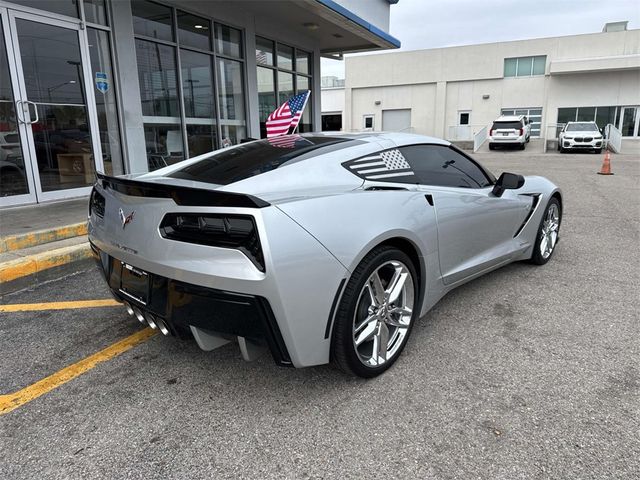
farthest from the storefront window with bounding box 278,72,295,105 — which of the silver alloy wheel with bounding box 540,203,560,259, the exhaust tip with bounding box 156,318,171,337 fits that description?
the exhaust tip with bounding box 156,318,171,337

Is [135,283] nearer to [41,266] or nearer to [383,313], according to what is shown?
[383,313]

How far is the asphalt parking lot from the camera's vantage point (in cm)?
200

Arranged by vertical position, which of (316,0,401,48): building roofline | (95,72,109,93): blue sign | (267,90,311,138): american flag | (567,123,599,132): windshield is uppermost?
(316,0,401,48): building roofline

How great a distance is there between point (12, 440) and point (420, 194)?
2549 mm

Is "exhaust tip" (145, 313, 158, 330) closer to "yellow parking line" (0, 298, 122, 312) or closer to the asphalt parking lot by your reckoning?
the asphalt parking lot

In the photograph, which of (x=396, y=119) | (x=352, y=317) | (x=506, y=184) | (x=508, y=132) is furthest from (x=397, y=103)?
(x=352, y=317)

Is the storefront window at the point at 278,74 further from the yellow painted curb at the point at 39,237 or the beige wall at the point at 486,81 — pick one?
the beige wall at the point at 486,81

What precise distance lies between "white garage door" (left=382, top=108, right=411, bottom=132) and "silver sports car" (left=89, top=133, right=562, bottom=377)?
37.2 m

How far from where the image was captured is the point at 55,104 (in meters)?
6.90

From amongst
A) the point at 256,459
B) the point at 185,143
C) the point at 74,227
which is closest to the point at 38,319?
the point at 74,227

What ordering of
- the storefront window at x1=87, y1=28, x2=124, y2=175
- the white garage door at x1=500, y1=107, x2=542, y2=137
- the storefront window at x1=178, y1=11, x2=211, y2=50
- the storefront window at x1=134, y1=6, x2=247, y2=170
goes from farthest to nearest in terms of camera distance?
the white garage door at x1=500, y1=107, x2=542, y2=137, the storefront window at x1=178, y1=11, x2=211, y2=50, the storefront window at x1=134, y1=6, x2=247, y2=170, the storefront window at x1=87, y1=28, x2=124, y2=175

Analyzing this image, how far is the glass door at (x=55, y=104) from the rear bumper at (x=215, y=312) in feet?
18.3

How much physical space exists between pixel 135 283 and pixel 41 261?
2.44 m

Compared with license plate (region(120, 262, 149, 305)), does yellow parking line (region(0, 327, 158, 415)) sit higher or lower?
lower
